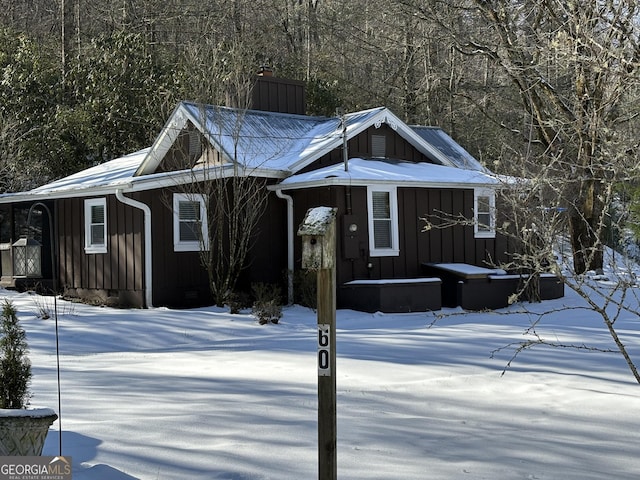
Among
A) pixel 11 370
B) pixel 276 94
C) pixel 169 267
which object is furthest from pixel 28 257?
pixel 11 370

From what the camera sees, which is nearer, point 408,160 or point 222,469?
point 222,469

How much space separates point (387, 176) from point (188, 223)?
4365mm

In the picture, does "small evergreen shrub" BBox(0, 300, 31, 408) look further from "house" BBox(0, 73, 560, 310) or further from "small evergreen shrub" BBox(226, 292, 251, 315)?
"house" BBox(0, 73, 560, 310)

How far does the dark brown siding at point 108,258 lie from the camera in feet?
56.1

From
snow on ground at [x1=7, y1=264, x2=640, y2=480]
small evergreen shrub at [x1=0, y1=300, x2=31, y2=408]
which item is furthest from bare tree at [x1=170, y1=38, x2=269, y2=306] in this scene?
small evergreen shrub at [x1=0, y1=300, x2=31, y2=408]

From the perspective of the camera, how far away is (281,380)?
903 cm

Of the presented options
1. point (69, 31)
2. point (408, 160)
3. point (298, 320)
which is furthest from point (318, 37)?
point (298, 320)

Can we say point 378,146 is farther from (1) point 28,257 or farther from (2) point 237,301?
(1) point 28,257

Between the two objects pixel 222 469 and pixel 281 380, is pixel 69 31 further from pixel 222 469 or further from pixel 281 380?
pixel 222 469

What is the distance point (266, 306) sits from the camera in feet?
48.0

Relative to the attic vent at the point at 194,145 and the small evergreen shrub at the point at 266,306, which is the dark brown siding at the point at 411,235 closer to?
the small evergreen shrub at the point at 266,306

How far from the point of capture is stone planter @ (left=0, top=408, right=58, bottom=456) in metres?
5.02

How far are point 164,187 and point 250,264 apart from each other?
245cm

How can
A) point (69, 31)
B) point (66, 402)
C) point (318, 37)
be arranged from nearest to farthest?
point (66, 402)
point (69, 31)
point (318, 37)
